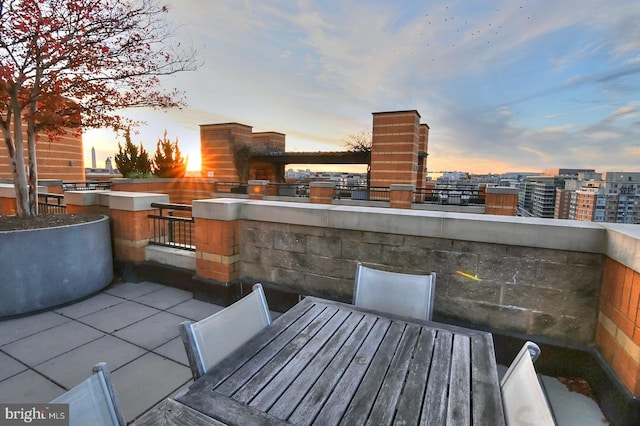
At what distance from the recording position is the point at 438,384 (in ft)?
4.33

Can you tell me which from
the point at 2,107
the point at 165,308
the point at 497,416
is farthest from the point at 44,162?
the point at 497,416

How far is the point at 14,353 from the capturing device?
114 inches

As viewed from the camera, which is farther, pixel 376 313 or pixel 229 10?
pixel 229 10

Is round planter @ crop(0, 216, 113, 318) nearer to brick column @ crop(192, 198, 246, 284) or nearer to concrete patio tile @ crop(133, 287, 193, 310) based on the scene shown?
concrete patio tile @ crop(133, 287, 193, 310)

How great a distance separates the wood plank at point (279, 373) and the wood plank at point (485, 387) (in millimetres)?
770

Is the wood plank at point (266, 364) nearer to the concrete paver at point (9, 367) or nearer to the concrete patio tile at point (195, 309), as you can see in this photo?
the concrete patio tile at point (195, 309)

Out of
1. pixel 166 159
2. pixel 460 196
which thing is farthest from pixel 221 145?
pixel 460 196

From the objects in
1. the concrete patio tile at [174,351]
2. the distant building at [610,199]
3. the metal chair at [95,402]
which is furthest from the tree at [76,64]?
the distant building at [610,199]

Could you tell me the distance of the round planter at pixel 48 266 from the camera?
3594mm

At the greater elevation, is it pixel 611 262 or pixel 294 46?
pixel 294 46

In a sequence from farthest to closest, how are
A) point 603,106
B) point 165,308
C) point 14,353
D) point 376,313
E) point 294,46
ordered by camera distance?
point 603,106, point 294,46, point 165,308, point 14,353, point 376,313

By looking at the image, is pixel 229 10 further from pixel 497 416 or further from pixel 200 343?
pixel 497 416

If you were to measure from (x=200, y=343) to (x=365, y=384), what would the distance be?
84cm

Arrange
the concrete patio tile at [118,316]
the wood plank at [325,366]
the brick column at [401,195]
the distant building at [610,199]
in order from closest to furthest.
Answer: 1. the wood plank at [325,366]
2. the concrete patio tile at [118,316]
3. the brick column at [401,195]
4. the distant building at [610,199]
